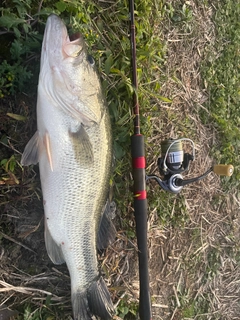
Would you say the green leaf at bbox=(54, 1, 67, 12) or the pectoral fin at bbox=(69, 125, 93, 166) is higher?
the green leaf at bbox=(54, 1, 67, 12)

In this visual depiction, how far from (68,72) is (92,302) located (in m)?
1.48

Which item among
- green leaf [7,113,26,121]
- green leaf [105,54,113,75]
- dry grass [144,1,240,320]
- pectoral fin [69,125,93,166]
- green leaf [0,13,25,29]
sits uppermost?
green leaf [0,13,25,29]

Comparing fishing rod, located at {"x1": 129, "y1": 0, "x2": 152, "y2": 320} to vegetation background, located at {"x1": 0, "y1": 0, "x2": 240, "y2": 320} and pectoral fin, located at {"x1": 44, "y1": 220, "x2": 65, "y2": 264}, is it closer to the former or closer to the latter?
vegetation background, located at {"x1": 0, "y1": 0, "x2": 240, "y2": 320}

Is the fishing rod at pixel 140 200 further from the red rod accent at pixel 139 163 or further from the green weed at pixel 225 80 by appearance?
the green weed at pixel 225 80

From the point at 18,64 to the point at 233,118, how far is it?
248 cm

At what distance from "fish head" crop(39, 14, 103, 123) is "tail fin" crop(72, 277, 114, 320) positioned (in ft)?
3.62

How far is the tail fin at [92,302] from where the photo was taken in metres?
2.54

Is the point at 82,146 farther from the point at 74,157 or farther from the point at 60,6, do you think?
the point at 60,6

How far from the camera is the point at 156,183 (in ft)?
11.1

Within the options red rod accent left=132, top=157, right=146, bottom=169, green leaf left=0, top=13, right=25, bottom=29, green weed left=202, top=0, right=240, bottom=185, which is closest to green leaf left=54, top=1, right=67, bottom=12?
green leaf left=0, top=13, right=25, bottom=29

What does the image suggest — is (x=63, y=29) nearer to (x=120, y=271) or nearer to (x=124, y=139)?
(x=124, y=139)

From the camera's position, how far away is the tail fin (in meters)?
2.54

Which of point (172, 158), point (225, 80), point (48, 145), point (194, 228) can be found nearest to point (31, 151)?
point (48, 145)

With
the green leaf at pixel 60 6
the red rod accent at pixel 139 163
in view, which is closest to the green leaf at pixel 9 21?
the green leaf at pixel 60 6
